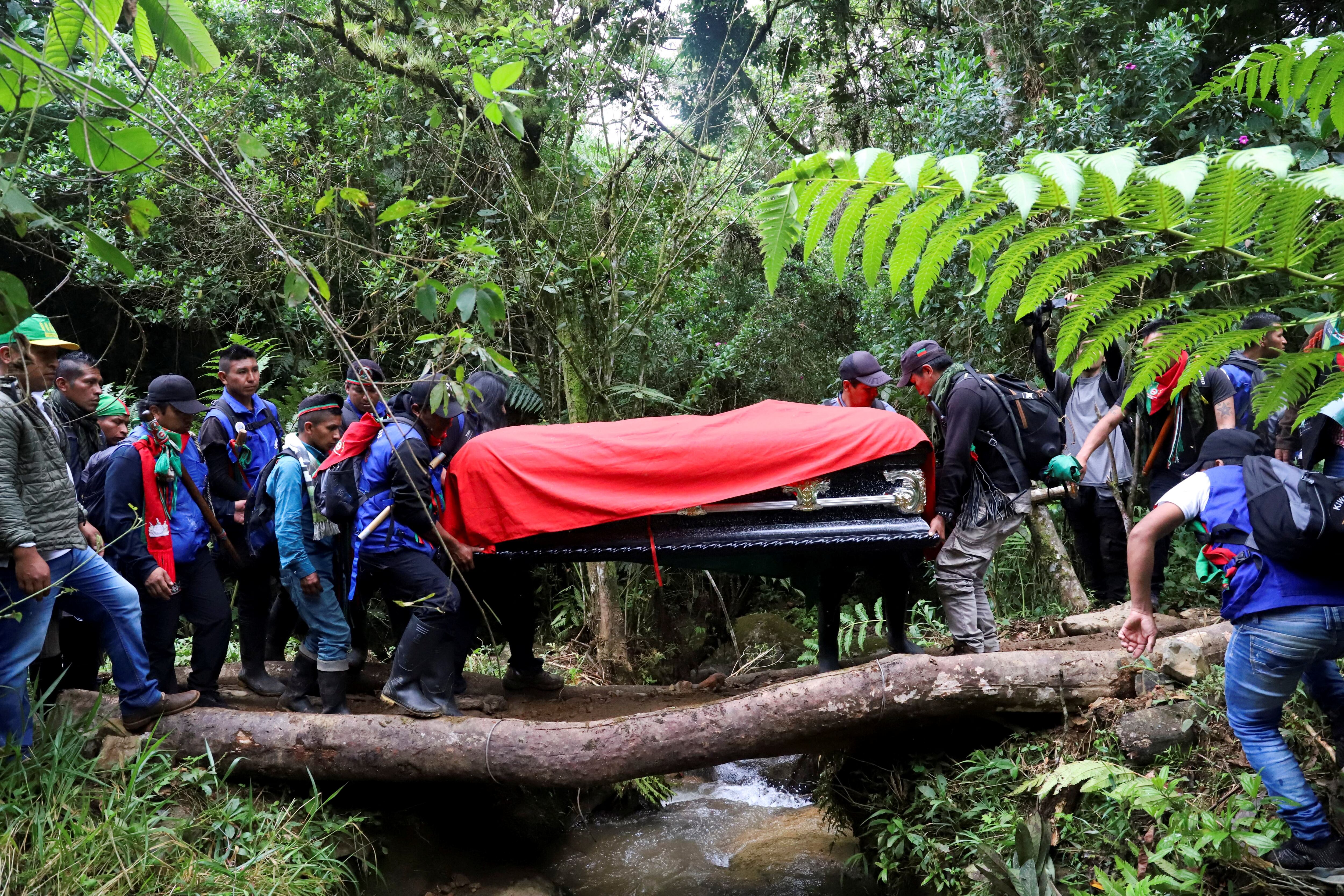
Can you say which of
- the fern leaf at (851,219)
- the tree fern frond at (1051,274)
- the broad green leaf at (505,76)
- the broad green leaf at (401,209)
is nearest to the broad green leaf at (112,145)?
the broad green leaf at (401,209)

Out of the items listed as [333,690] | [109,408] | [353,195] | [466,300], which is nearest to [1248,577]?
[466,300]

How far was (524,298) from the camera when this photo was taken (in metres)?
7.56

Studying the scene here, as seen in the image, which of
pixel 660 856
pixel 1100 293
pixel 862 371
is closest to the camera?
pixel 1100 293

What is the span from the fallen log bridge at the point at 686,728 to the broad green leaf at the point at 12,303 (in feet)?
9.70

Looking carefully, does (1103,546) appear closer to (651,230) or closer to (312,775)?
(651,230)

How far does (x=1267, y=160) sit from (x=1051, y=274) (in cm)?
36

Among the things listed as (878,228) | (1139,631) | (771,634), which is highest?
(878,228)

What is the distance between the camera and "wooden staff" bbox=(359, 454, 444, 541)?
4.38 m

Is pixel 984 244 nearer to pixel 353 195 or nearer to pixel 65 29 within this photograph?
pixel 65 29

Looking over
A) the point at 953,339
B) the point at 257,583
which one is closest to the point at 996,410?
the point at 953,339

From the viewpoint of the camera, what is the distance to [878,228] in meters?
1.58

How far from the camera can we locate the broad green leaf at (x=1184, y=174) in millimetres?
1224

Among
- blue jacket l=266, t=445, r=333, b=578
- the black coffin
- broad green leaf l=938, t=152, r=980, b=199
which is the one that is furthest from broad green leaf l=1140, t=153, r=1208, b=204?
blue jacket l=266, t=445, r=333, b=578

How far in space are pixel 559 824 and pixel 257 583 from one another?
246cm
